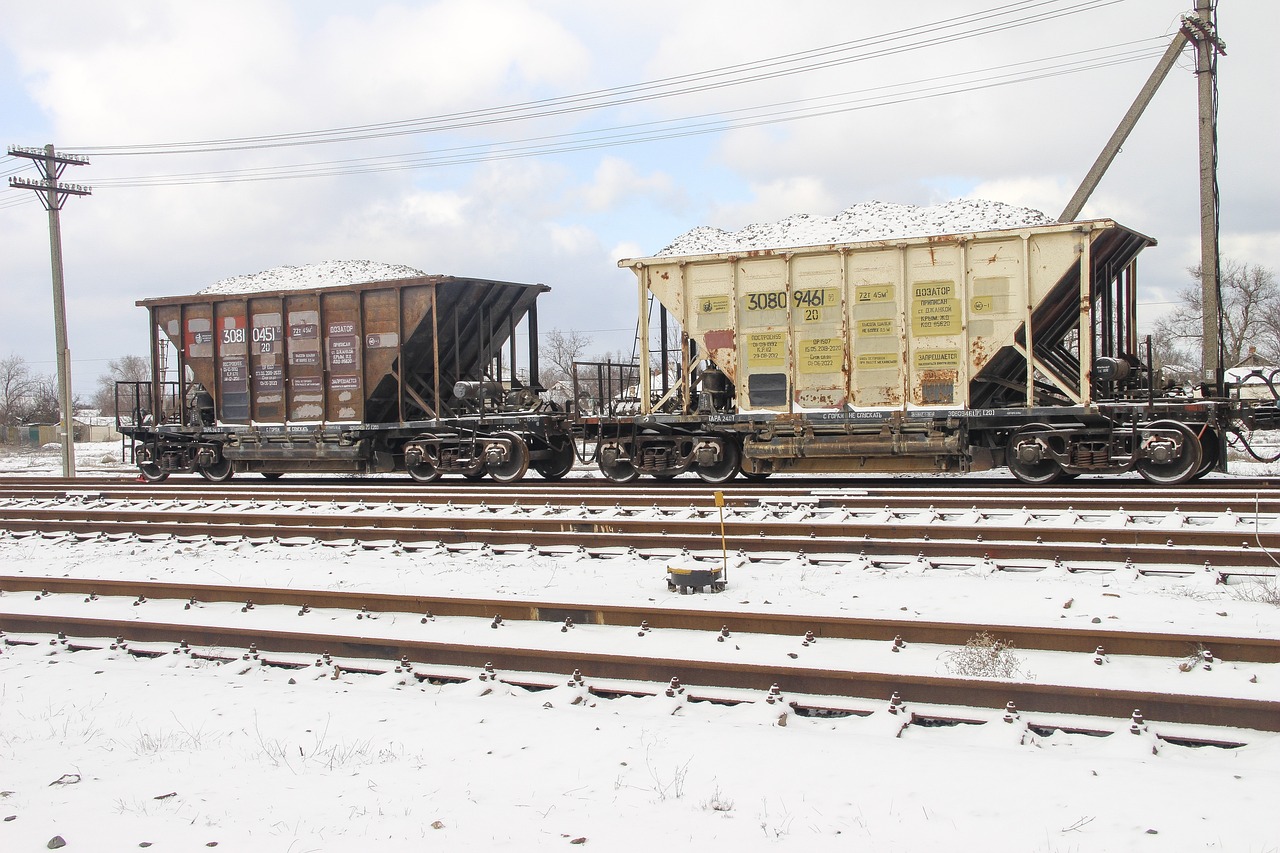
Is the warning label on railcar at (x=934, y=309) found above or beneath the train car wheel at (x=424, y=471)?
above

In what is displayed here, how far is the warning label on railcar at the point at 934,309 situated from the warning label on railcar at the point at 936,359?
263mm

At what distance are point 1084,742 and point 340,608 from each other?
4.92 meters

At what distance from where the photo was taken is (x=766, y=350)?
13.8 meters

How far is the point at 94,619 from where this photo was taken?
638cm

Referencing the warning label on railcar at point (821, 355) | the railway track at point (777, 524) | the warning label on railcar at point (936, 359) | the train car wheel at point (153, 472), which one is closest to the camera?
the railway track at point (777, 524)

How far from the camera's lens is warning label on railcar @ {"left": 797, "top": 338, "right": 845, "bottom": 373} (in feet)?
44.1

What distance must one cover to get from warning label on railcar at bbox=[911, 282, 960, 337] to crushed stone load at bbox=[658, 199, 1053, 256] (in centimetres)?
2958

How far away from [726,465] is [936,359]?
3448mm

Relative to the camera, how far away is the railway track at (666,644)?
4.39 metres

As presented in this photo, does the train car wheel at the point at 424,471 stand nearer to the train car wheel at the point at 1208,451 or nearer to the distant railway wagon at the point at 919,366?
the distant railway wagon at the point at 919,366

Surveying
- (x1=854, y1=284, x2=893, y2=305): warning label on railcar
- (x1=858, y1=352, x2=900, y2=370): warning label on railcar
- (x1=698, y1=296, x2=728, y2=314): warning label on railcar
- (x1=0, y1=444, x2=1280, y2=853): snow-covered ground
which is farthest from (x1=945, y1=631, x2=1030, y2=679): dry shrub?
(x1=698, y1=296, x2=728, y2=314): warning label on railcar

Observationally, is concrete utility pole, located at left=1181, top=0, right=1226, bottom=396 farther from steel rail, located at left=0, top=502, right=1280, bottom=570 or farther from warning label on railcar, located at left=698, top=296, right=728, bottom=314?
steel rail, located at left=0, top=502, right=1280, bottom=570

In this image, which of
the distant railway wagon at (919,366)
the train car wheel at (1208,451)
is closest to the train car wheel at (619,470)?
the distant railway wagon at (919,366)

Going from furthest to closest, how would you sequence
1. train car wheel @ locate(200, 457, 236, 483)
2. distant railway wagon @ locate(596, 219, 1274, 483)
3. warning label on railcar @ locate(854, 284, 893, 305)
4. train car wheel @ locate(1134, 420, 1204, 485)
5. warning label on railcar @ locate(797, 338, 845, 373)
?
train car wheel @ locate(200, 457, 236, 483) < warning label on railcar @ locate(797, 338, 845, 373) < warning label on railcar @ locate(854, 284, 893, 305) < distant railway wagon @ locate(596, 219, 1274, 483) < train car wheel @ locate(1134, 420, 1204, 485)
